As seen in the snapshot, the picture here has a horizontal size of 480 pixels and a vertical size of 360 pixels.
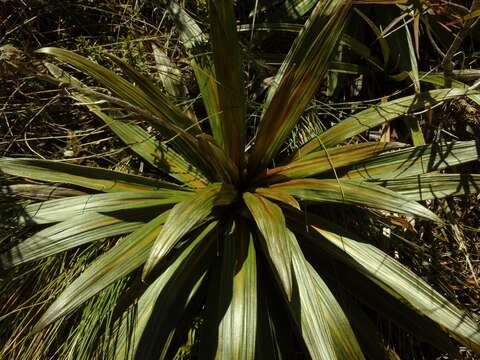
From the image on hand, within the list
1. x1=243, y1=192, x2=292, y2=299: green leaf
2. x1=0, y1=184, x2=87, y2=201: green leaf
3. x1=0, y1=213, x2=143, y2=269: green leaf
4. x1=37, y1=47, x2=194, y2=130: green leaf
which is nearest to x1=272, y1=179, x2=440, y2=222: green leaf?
x1=243, y1=192, x2=292, y2=299: green leaf

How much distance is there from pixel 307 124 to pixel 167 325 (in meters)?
0.96

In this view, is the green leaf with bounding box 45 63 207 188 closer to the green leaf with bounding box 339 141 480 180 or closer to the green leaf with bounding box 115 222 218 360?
the green leaf with bounding box 115 222 218 360

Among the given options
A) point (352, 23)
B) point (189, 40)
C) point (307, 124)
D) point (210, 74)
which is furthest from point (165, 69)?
point (352, 23)

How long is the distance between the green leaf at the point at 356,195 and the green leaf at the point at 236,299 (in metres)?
0.23

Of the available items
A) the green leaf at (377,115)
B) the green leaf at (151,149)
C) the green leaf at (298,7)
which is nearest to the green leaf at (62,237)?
the green leaf at (151,149)

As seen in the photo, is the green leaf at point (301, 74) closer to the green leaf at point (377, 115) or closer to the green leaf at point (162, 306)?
the green leaf at point (377, 115)

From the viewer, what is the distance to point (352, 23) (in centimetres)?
233

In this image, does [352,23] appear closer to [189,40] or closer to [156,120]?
[189,40]

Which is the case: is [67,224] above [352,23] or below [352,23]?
below

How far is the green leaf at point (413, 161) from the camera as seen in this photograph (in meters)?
1.83

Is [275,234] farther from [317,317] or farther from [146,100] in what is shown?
[146,100]

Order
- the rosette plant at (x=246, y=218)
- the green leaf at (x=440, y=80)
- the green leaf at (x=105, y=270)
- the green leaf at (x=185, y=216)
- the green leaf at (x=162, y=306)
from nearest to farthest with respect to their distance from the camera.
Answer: the green leaf at (x=185, y=216)
the green leaf at (x=105, y=270)
the rosette plant at (x=246, y=218)
the green leaf at (x=162, y=306)
the green leaf at (x=440, y=80)

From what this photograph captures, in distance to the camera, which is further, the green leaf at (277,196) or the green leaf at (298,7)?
the green leaf at (298,7)

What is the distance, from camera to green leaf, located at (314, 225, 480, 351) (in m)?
1.72
